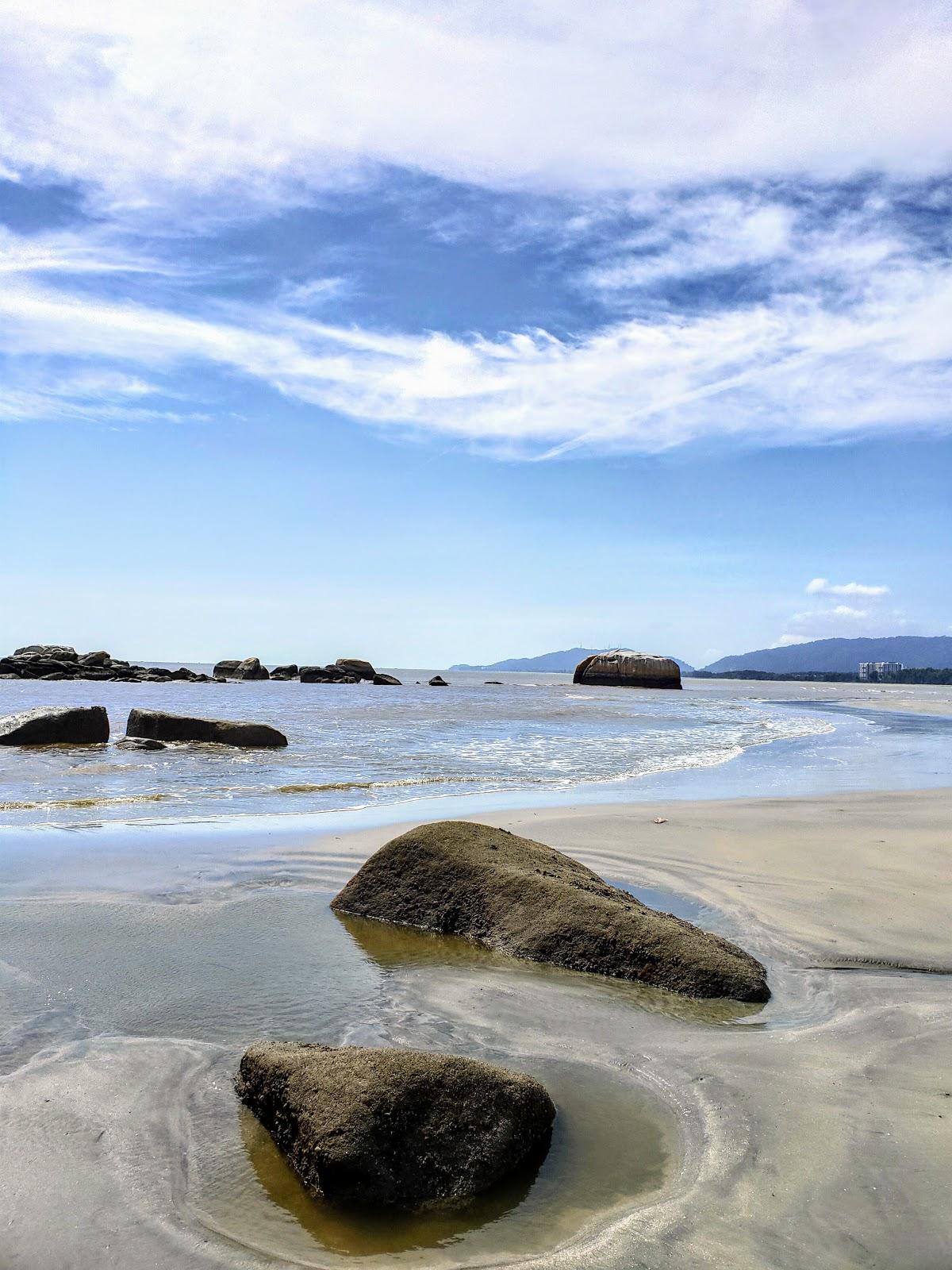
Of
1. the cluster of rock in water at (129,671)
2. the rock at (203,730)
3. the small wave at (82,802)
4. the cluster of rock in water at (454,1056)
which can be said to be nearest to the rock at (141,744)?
the rock at (203,730)

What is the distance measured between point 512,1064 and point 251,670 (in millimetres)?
75947

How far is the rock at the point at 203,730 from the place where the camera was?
18.0m

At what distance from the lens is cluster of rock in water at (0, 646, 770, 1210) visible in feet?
9.64

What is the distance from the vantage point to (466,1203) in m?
2.88

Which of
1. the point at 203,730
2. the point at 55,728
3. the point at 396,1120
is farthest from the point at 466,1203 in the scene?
the point at 55,728

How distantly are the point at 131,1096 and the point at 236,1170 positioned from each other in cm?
66

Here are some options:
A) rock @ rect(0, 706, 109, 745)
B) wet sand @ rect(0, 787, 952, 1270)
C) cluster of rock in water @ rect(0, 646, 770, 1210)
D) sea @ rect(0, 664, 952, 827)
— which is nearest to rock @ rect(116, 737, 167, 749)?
sea @ rect(0, 664, 952, 827)

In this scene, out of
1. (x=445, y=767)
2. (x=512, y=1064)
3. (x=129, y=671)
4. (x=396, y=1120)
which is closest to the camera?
(x=396, y=1120)

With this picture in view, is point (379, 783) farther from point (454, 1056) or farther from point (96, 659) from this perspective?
point (96, 659)

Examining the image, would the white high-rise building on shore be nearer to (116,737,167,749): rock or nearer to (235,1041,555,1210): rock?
(116,737,167,749): rock

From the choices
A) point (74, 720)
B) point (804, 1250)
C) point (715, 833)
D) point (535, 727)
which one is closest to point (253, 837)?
point (715, 833)

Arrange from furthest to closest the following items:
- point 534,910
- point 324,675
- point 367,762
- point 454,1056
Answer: point 324,675
point 367,762
point 534,910
point 454,1056

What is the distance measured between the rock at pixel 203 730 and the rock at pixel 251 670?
59.7 metres

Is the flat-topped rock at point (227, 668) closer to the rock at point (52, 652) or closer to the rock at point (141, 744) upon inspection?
the rock at point (52, 652)
